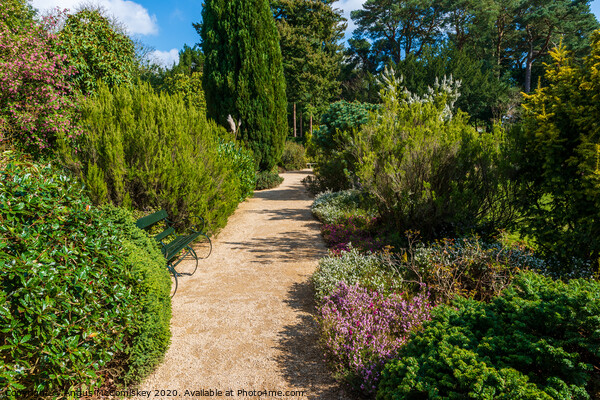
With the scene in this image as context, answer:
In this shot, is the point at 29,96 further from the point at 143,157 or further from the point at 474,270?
the point at 474,270

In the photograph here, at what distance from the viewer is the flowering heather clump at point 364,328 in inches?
104

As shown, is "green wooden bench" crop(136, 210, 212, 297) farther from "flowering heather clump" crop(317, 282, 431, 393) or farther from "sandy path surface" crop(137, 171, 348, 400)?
"flowering heather clump" crop(317, 282, 431, 393)

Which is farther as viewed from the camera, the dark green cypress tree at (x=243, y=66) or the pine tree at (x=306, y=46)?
the pine tree at (x=306, y=46)

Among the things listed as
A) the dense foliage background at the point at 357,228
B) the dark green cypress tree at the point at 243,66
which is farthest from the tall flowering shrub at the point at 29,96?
the dark green cypress tree at the point at 243,66

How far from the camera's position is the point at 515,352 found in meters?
1.80

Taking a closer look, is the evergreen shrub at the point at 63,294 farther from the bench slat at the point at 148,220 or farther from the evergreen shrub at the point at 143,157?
the evergreen shrub at the point at 143,157

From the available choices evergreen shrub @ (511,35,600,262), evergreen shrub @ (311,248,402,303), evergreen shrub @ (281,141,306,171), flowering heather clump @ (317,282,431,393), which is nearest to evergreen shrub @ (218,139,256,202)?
evergreen shrub @ (311,248,402,303)

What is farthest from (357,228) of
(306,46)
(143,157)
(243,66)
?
(306,46)

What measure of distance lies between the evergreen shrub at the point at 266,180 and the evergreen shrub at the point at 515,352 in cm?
1174

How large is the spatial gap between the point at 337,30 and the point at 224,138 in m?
30.3

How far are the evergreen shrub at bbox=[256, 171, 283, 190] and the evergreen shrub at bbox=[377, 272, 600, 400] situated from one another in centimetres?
1174

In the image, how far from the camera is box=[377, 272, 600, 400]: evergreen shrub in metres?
1.60

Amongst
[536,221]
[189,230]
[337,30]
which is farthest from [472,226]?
[337,30]

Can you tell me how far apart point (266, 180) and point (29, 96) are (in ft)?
27.9
